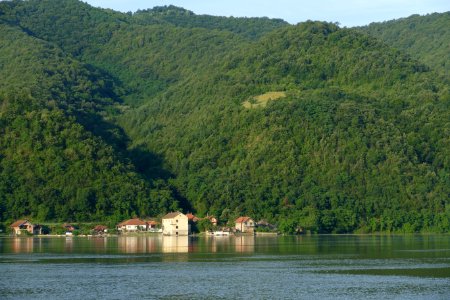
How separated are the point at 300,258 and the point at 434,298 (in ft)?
91.6

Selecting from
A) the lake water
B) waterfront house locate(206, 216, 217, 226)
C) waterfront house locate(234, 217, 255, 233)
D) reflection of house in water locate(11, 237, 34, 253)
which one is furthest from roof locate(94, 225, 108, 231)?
the lake water

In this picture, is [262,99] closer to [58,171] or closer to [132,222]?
[58,171]

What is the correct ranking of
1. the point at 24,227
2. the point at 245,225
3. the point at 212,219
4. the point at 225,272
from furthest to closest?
1. the point at 212,219
2. the point at 245,225
3. the point at 24,227
4. the point at 225,272

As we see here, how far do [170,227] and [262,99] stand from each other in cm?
6089

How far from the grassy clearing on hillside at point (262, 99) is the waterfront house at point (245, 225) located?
4737 centimetres

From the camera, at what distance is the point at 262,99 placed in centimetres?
19338

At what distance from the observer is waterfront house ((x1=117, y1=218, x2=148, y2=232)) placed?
13800 cm

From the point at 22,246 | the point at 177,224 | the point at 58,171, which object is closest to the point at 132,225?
the point at 177,224

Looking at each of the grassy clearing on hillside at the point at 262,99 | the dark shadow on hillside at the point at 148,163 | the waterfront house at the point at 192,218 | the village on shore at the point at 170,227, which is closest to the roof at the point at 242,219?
the village on shore at the point at 170,227

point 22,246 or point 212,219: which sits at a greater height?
point 212,219

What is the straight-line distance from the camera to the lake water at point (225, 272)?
57.2 m

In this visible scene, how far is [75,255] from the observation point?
86.0m

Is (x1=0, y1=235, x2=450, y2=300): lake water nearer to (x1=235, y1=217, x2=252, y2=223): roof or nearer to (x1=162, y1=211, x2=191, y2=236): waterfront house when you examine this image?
(x1=162, y1=211, x2=191, y2=236): waterfront house

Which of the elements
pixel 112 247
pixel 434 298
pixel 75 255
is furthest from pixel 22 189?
pixel 434 298
